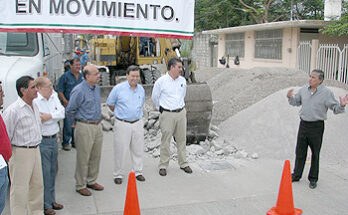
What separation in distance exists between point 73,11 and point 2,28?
0.90 m

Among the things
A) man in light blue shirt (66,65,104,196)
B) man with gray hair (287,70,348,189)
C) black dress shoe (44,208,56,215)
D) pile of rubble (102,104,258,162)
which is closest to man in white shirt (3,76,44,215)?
black dress shoe (44,208,56,215)

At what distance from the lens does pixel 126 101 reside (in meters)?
5.82

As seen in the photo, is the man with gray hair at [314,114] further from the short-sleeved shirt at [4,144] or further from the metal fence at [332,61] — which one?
the metal fence at [332,61]

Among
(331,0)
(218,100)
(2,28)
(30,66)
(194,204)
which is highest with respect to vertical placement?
(331,0)

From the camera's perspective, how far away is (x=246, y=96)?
1105 cm

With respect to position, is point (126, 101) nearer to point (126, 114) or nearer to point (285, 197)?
point (126, 114)

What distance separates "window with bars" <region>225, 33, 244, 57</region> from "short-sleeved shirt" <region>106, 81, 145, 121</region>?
21927mm

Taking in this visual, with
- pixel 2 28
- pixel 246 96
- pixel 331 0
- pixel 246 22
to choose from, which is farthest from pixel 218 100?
pixel 246 22

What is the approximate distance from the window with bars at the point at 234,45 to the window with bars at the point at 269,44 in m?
2.36

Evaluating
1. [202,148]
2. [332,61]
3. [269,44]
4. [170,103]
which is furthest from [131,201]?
[269,44]

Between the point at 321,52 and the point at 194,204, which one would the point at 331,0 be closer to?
the point at 321,52

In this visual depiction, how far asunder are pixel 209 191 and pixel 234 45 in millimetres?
23468

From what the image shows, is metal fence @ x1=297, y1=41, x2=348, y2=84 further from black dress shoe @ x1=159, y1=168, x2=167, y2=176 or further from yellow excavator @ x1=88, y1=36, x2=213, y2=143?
black dress shoe @ x1=159, y1=168, x2=167, y2=176

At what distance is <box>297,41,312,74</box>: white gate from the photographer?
57.9ft
